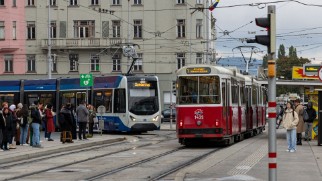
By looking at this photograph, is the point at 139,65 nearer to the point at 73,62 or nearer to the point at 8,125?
the point at 73,62

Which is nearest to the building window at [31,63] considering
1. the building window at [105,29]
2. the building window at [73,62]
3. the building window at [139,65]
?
the building window at [73,62]

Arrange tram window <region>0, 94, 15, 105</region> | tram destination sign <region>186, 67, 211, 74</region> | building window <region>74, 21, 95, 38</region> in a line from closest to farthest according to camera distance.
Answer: tram destination sign <region>186, 67, 211, 74</region> < tram window <region>0, 94, 15, 105</region> < building window <region>74, 21, 95, 38</region>

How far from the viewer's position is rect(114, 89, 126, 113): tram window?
38.7 meters

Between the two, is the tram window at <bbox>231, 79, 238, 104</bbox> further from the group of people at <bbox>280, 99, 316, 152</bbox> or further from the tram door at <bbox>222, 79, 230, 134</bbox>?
the group of people at <bbox>280, 99, 316, 152</bbox>

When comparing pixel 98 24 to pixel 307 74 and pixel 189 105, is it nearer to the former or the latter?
pixel 307 74

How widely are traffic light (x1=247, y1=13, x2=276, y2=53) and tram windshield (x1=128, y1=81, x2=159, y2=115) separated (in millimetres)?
27505

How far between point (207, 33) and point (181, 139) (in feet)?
120

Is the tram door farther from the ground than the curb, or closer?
farther from the ground

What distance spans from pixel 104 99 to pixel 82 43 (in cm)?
2762

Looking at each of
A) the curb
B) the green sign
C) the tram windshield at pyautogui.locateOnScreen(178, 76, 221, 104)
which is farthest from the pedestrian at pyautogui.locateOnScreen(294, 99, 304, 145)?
the green sign

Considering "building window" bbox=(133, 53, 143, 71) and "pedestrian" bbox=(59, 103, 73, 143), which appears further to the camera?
"building window" bbox=(133, 53, 143, 71)

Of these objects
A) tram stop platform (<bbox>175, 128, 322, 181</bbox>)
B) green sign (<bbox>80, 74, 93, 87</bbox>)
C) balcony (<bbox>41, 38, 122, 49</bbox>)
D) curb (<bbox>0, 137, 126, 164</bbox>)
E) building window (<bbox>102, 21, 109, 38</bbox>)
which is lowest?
curb (<bbox>0, 137, 126, 164</bbox>)

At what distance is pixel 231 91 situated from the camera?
1095 inches

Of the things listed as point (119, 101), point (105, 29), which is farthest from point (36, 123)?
point (105, 29)
